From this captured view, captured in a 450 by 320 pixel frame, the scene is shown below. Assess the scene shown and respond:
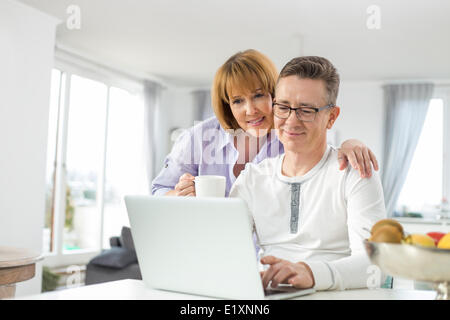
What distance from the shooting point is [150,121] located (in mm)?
6840

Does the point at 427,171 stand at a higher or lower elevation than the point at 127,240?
higher

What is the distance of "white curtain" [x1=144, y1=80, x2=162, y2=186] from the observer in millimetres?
6797

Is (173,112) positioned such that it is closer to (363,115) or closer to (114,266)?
(363,115)

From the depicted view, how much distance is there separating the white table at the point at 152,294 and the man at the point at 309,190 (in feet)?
0.69

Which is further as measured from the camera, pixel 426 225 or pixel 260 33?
pixel 426 225

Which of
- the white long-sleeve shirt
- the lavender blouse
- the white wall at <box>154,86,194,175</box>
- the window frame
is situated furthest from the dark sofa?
the white long-sleeve shirt

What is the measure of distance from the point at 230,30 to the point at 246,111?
10.3ft

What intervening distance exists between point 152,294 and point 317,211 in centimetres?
55

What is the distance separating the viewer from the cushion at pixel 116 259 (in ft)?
15.0

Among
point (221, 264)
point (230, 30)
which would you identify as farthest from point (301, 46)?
point (221, 264)

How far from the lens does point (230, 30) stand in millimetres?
4824

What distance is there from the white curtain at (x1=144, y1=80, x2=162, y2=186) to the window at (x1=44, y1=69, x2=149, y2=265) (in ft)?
0.24
